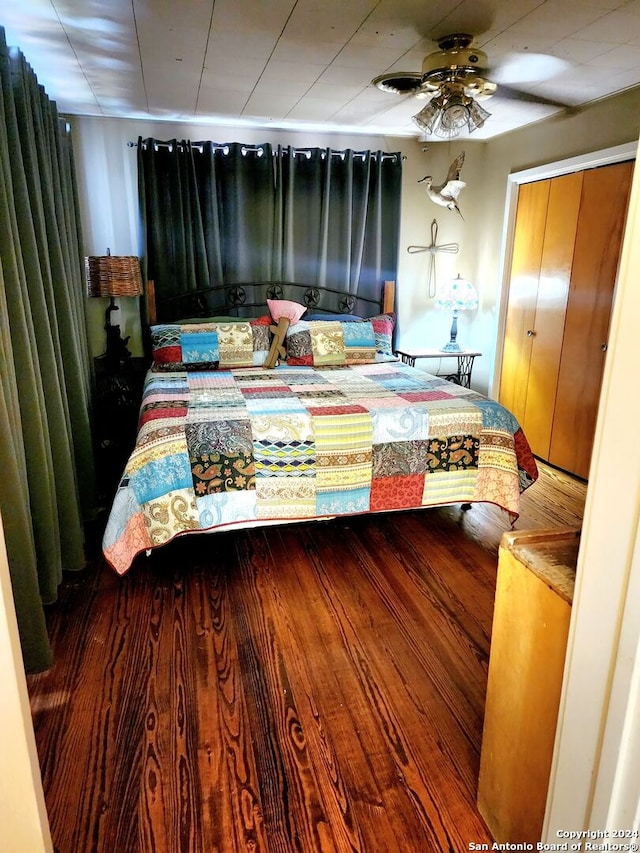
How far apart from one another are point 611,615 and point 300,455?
1.65 meters

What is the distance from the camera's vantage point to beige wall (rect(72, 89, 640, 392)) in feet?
11.4

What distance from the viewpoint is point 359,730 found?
63.4 inches

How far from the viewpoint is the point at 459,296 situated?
4203 millimetres

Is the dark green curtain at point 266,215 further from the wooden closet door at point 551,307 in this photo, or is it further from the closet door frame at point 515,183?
the wooden closet door at point 551,307

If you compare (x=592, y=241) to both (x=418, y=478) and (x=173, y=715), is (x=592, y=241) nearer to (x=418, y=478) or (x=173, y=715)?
(x=418, y=478)

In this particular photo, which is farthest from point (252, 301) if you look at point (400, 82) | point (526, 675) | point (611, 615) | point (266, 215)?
point (611, 615)

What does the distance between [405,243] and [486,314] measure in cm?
87

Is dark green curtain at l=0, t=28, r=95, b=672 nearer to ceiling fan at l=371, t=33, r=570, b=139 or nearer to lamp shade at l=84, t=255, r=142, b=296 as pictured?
lamp shade at l=84, t=255, r=142, b=296

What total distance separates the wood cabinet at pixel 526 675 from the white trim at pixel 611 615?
148mm

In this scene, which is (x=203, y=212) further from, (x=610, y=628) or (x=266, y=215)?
(x=610, y=628)

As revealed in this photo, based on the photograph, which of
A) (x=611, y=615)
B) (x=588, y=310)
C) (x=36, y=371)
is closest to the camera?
(x=611, y=615)

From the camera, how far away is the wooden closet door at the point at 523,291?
147 inches

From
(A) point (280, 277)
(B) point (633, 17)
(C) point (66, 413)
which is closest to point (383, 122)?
(A) point (280, 277)

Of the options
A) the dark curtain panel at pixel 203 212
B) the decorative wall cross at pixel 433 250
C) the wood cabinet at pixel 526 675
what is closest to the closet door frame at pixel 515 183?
the decorative wall cross at pixel 433 250
